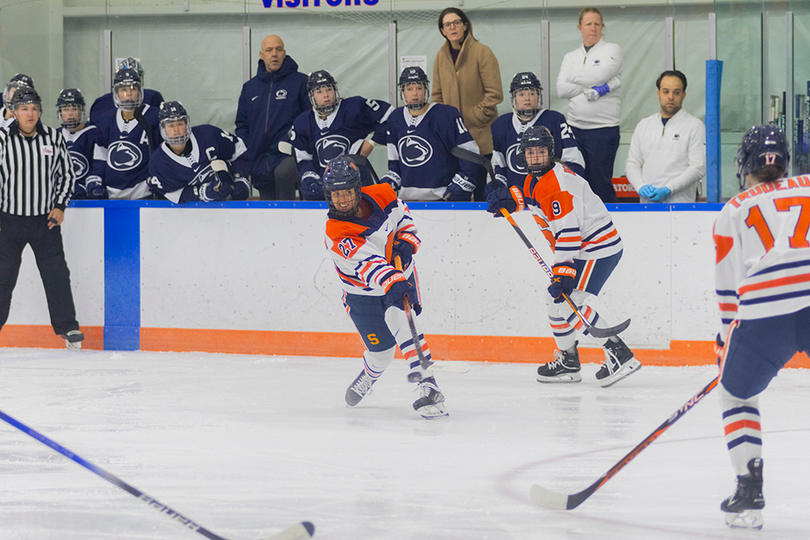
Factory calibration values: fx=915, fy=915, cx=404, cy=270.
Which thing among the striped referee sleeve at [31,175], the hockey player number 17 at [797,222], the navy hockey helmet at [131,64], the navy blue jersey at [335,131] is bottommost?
the hockey player number 17 at [797,222]

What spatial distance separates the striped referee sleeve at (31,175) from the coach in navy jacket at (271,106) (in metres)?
1.09

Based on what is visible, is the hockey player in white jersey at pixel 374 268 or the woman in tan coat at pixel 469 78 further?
the woman in tan coat at pixel 469 78

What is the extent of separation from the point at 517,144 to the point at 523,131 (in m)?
0.08

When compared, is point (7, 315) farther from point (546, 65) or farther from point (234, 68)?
point (546, 65)

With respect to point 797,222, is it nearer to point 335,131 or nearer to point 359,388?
point 359,388

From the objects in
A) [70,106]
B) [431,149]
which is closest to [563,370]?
[431,149]

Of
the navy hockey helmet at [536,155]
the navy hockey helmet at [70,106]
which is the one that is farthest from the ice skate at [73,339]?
the navy hockey helmet at [536,155]

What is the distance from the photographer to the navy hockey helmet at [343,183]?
332cm

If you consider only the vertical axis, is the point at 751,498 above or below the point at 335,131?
below

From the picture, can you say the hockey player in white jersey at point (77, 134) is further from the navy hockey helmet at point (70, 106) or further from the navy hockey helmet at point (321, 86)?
the navy hockey helmet at point (321, 86)

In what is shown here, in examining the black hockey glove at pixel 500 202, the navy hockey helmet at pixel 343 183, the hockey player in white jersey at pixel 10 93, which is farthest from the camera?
the hockey player in white jersey at pixel 10 93

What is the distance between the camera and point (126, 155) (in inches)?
211

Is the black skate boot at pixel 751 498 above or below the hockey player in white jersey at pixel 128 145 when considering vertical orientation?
below

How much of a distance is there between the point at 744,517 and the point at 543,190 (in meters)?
2.07
